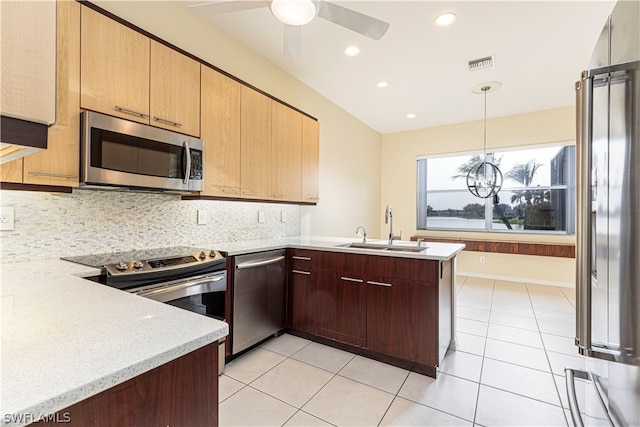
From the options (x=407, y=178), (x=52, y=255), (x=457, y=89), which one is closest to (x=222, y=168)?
(x=52, y=255)

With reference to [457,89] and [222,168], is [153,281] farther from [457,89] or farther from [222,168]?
[457,89]

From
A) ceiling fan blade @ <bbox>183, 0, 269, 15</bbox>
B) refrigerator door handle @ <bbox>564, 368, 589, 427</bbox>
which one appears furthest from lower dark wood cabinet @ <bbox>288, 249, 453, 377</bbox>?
ceiling fan blade @ <bbox>183, 0, 269, 15</bbox>

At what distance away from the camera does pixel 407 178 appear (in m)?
5.96

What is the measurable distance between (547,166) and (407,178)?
90.0 inches

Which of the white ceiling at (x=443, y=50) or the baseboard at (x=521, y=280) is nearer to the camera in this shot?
the white ceiling at (x=443, y=50)

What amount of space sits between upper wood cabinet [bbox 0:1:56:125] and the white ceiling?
2.23 m

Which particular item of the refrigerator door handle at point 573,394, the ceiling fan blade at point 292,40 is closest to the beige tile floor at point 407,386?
the refrigerator door handle at point 573,394

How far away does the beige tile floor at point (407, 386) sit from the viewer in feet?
5.58

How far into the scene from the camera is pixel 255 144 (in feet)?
8.86

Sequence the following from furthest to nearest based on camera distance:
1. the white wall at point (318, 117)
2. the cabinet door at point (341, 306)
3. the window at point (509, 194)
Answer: the window at point (509, 194) < the cabinet door at point (341, 306) < the white wall at point (318, 117)

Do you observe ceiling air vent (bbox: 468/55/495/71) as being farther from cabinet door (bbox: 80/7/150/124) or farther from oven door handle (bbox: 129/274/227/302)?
oven door handle (bbox: 129/274/227/302)

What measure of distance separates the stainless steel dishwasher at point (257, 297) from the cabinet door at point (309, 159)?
3.16 feet

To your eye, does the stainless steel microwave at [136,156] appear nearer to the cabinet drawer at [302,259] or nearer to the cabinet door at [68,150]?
the cabinet door at [68,150]

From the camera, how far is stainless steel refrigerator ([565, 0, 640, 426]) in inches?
29.8
